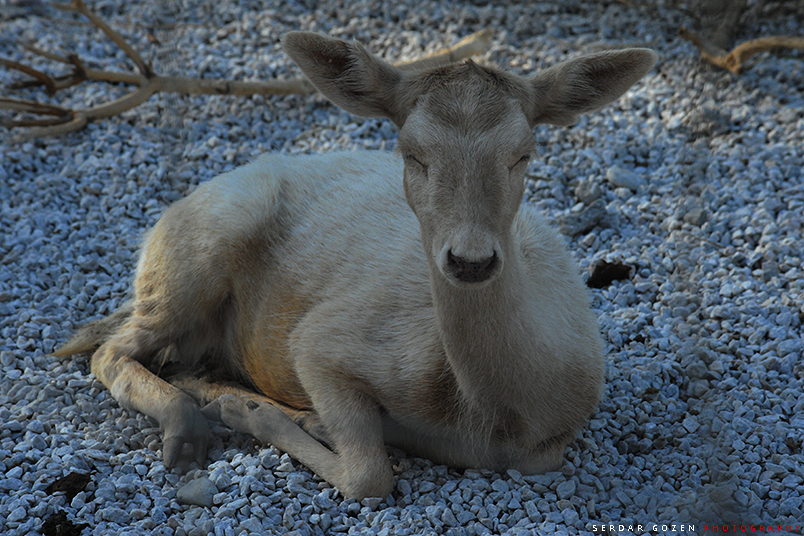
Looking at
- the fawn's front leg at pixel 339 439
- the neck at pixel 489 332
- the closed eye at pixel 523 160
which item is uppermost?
the closed eye at pixel 523 160

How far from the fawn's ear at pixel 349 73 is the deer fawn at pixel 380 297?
0.01 metres

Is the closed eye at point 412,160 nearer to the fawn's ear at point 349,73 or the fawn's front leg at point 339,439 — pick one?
the fawn's ear at point 349,73

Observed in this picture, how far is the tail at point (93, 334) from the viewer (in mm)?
4992

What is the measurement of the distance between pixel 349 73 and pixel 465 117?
66cm

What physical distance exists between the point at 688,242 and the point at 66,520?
4.26 m

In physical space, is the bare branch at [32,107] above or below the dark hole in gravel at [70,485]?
above

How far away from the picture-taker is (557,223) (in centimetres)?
582

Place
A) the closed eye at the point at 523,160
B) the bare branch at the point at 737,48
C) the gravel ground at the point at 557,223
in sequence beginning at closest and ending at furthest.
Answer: the closed eye at the point at 523,160, the gravel ground at the point at 557,223, the bare branch at the point at 737,48

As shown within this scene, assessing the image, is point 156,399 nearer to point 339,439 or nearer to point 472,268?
point 339,439

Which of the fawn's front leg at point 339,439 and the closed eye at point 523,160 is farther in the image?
the fawn's front leg at point 339,439

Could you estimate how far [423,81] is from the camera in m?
3.47

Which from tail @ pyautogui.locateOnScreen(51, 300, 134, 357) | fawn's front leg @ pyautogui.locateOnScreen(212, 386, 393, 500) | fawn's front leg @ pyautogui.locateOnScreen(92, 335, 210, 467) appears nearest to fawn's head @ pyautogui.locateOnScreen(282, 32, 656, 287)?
fawn's front leg @ pyautogui.locateOnScreen(212, 386, 393, 500)

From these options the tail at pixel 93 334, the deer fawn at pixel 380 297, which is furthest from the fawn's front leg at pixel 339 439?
the tail at pixel 93 334

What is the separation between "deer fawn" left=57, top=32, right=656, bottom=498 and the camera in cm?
332
